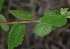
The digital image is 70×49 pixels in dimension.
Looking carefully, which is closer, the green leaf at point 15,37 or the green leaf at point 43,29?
the green leaf at point 15,37

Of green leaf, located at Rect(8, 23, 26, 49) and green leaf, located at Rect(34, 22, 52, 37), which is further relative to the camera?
green leaf, located at Rect(34, 22, 52, 37)

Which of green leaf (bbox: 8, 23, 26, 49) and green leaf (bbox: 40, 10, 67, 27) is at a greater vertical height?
green leaf (bbox: 40, 10, 67, 27)

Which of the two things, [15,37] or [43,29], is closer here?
[15,37]

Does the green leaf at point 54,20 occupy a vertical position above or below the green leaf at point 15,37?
above

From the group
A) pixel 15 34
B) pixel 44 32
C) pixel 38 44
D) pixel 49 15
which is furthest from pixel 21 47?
pixel 49 15

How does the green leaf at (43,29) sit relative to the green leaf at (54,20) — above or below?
below

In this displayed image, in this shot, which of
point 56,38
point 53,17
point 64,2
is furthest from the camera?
point 56,38

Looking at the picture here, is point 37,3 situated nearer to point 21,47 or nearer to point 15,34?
point 21,47

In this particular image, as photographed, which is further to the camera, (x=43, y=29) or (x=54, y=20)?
(x=43, y=29)

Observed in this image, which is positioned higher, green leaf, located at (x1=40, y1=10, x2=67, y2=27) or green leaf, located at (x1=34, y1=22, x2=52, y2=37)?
green leaf, located at (x1=40, y1=10, x2=67, y2=27)

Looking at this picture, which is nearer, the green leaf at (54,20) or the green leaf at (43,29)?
the green leaf at (54,20)

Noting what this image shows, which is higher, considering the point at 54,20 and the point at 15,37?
the point at 54,20
